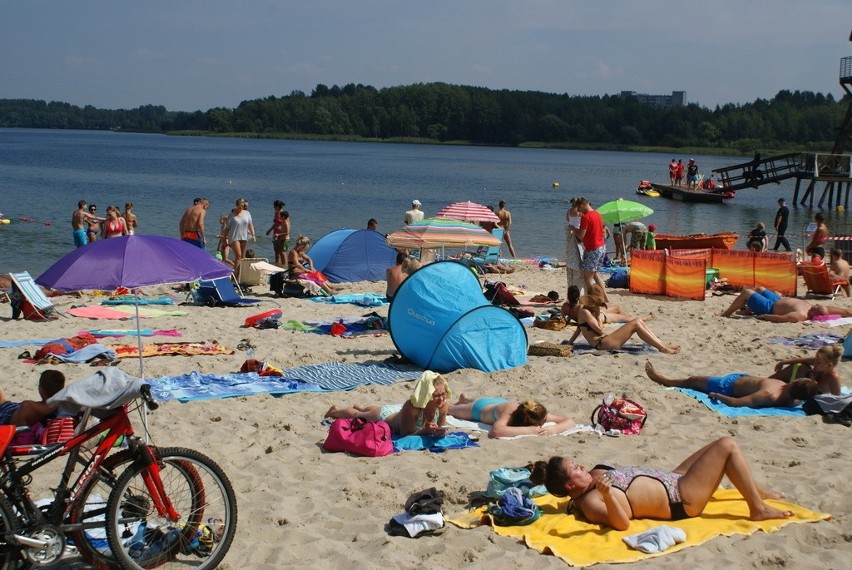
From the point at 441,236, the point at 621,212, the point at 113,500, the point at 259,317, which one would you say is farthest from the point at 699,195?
the point at 113,500

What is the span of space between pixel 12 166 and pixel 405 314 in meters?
61.1

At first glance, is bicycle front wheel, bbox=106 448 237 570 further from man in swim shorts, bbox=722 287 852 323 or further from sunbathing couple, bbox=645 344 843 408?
man in swim shorts, bbox=722 287 852 323

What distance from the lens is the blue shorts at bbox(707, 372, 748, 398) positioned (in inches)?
337

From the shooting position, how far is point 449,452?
22.9 feet

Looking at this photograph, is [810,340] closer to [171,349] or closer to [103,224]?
[171,349]

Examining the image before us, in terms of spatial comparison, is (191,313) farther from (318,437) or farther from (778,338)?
(778,338)

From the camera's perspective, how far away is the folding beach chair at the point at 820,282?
15.0m

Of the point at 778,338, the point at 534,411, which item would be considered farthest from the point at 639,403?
the point at 778,338

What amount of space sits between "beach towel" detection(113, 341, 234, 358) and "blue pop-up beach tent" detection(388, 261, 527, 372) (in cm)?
221

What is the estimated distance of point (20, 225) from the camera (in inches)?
1125

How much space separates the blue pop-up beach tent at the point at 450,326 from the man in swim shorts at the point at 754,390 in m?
2.00

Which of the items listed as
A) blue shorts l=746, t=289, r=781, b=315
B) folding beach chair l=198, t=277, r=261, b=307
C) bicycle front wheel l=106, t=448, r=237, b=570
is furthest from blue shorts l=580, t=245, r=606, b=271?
bicycle front wheel l=106, t=448, r=237, b=570

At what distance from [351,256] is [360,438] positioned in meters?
10.6

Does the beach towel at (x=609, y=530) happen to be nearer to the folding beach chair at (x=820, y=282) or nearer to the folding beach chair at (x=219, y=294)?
the folding beach chair at (x=219, y=294)
